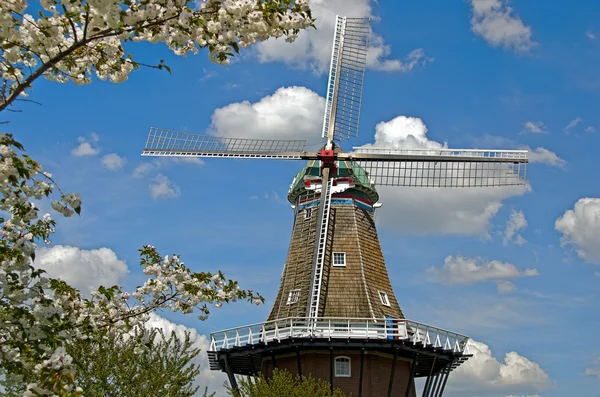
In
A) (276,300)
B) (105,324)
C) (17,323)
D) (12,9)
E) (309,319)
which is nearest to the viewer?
(12,9)

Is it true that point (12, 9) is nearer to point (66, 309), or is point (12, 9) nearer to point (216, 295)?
point (66, 309)

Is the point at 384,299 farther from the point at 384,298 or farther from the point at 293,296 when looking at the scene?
the point at 293,296

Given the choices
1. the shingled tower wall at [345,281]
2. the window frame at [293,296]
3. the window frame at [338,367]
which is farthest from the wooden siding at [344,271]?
the window frame at [338,367]

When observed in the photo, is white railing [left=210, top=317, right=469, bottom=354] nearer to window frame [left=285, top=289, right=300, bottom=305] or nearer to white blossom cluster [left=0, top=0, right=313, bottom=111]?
window frame [left=285, top=289, right=300, bottom=305]

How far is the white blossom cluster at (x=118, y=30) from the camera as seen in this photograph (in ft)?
26.2

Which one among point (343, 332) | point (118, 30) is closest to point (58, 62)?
point (118, 30)

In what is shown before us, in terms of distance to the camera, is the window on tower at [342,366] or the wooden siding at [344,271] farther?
the wooden siding at [344,271]

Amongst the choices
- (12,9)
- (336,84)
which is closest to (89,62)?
(12,9)

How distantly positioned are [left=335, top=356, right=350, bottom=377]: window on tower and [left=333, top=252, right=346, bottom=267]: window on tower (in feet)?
14.0

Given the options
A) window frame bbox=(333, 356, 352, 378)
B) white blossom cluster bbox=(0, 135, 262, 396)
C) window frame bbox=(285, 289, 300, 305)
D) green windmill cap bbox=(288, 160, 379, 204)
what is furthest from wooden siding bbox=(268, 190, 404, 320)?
white blossom cluster bbox=(0, 135, 262, 396)

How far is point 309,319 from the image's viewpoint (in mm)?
27703

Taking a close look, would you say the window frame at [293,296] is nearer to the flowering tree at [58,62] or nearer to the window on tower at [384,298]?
the window on tower at [384,298]

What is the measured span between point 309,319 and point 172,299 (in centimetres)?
1605

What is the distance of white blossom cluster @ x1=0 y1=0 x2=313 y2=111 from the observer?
26.2ft
